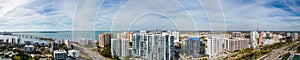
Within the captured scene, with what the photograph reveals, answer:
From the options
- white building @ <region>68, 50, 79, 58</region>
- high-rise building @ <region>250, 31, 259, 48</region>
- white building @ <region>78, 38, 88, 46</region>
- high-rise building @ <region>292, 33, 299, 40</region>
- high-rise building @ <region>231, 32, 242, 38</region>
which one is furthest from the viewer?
high-rise building @ <region>292, 33, 299, 40</region>

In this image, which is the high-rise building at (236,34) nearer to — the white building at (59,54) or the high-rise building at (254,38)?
the high-rise building at (254,38)

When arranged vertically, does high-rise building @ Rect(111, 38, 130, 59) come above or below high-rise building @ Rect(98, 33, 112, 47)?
below

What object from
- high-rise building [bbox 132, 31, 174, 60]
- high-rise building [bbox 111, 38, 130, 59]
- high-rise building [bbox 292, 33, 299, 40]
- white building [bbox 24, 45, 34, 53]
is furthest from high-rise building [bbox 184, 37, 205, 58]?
high-rise building [bbox 292, 33, 299, 40]

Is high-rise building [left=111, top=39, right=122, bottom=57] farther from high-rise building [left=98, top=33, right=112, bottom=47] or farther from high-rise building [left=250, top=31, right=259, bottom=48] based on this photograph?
high-rise building [left=250, top=31, right=259, bottom=48]

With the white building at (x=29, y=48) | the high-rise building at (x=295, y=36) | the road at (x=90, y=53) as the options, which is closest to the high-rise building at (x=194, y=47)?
the road at (x=90, y=53)

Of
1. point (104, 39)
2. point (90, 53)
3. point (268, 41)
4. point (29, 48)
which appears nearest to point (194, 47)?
point (104, 39)

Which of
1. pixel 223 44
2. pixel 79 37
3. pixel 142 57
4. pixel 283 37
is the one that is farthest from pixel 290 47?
pixel 79 37

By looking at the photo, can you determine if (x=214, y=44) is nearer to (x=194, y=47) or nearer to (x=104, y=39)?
(x=194, y=47)
